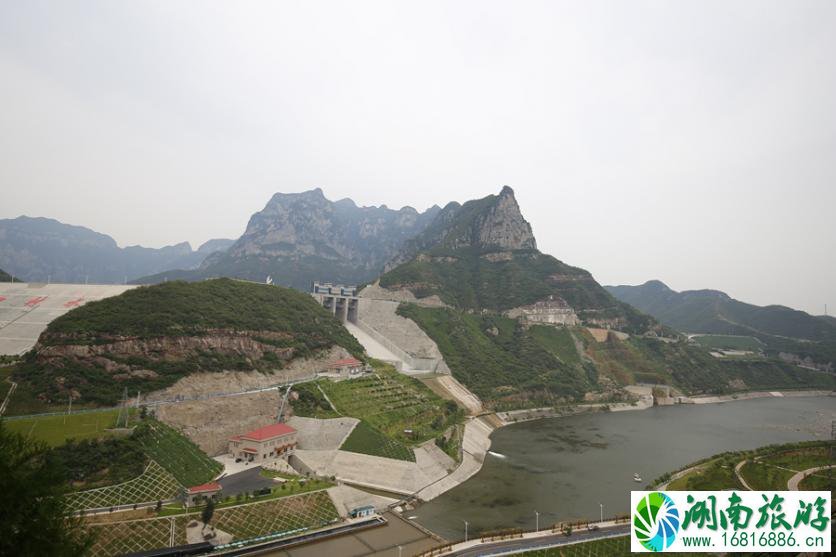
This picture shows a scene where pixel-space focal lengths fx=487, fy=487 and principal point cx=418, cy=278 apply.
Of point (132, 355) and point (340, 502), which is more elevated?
point (132, 355)

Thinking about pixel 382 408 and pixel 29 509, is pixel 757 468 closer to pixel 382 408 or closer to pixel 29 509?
pixel 382 408

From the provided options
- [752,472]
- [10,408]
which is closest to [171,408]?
[10,408]

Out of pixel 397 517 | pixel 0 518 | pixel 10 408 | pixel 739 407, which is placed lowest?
pixel 739 407

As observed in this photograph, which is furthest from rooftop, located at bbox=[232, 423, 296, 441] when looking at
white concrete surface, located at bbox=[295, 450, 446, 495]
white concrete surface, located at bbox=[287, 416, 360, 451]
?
white concrete surface, located at bbox=[295, 450, 446, 495]

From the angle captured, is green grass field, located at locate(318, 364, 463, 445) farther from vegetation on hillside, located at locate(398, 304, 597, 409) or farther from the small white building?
the small white building

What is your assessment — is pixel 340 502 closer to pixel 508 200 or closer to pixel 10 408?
pixel 10 408

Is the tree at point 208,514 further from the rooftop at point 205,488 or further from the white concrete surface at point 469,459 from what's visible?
the white concrete surface at point 469,459
